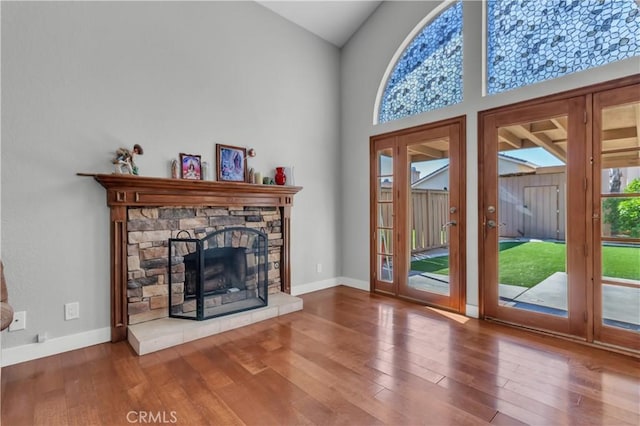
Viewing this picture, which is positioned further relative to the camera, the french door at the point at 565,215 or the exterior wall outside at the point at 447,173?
the exterior wall outside at the point at 447,173

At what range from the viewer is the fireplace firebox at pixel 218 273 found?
288 cm

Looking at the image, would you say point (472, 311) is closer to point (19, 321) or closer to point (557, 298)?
point (557, 298)

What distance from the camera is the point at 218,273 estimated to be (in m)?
3.28

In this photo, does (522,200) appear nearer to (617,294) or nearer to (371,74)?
(617,294)

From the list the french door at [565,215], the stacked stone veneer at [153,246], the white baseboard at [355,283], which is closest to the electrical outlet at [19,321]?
the stacked stone veneer at [153,246]

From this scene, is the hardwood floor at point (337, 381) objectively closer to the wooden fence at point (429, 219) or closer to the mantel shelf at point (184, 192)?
the wooden fence at point (429, 219)

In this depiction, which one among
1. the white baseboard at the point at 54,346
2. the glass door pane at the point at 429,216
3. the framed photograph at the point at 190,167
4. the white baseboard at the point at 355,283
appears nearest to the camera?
the white baseboard at the point at 54,346

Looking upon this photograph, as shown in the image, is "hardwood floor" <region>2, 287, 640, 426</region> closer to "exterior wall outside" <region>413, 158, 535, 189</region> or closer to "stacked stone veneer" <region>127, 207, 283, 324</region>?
"stacked stone veneer" <region>127, 207, 283, 324</region>

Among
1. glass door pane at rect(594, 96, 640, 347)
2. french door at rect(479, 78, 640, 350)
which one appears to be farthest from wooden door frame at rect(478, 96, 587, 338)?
glass door pane at rect(594, 96, 640, 347)

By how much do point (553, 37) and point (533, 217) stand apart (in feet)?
5.35

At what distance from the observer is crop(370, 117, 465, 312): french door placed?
3.34 meters

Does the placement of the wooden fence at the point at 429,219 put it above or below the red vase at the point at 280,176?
below

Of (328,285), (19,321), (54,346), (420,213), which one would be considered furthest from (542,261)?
(19,321)

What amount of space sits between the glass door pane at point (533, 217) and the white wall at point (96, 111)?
2.61m
